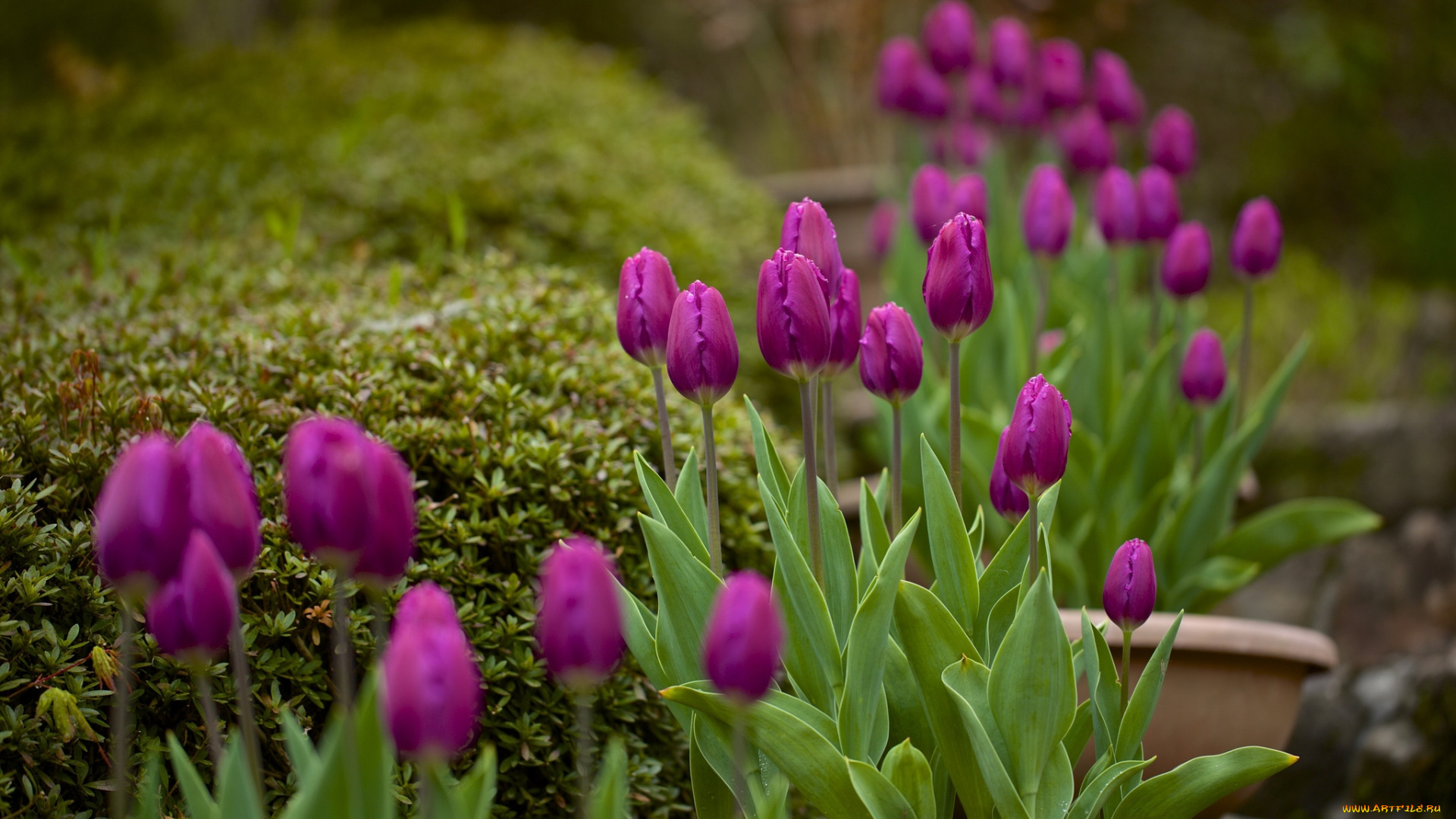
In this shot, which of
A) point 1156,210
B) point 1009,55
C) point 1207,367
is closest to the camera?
point 1207,367

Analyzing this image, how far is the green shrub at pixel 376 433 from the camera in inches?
59.9

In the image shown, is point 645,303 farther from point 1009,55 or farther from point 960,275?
point 1009,55

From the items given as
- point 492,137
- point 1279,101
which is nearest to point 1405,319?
point 1279,101

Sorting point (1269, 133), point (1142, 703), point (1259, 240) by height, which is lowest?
point (1142, 703)

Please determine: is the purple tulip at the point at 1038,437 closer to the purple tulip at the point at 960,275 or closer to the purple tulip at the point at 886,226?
the purple tulip at the point at 960,275

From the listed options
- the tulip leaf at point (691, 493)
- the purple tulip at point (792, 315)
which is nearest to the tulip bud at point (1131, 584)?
the purple tulip at point (792, 315)

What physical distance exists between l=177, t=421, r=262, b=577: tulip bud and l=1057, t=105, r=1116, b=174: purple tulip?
2.78m

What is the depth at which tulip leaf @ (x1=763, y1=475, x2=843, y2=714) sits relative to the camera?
1453 millimetres

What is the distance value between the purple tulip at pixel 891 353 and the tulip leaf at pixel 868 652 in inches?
7.6

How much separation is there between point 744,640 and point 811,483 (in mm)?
520

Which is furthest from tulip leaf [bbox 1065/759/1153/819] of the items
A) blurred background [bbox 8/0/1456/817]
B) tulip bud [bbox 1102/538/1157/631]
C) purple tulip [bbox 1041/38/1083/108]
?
purple tulip [bbox 1041/38/1083/108]

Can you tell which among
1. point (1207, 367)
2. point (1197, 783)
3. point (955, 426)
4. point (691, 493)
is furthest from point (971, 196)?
point (1197, 783)

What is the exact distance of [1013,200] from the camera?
13.6 feet

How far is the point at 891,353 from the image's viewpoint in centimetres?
151
